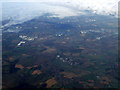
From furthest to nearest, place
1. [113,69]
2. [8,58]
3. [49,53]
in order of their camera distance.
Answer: [49,53], [8,58], [113,69]

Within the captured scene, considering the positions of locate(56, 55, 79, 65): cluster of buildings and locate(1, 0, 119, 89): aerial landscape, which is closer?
locate(1, 0, 119, 89): aerial landscape

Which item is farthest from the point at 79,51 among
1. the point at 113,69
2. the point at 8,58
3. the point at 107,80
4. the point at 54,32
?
the point at 54,32

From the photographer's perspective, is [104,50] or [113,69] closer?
[113,69]

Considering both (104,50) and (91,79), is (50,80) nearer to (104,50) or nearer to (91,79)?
(91,79)

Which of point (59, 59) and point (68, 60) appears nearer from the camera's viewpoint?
point (68, 60)

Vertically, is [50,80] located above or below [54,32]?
Result: below

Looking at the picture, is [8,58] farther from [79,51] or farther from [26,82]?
[79,51]

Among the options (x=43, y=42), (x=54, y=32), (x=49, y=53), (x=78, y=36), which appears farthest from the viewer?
(x=54, y=32)

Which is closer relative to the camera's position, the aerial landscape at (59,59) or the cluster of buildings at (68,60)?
the aerial landscape at (59,59)
